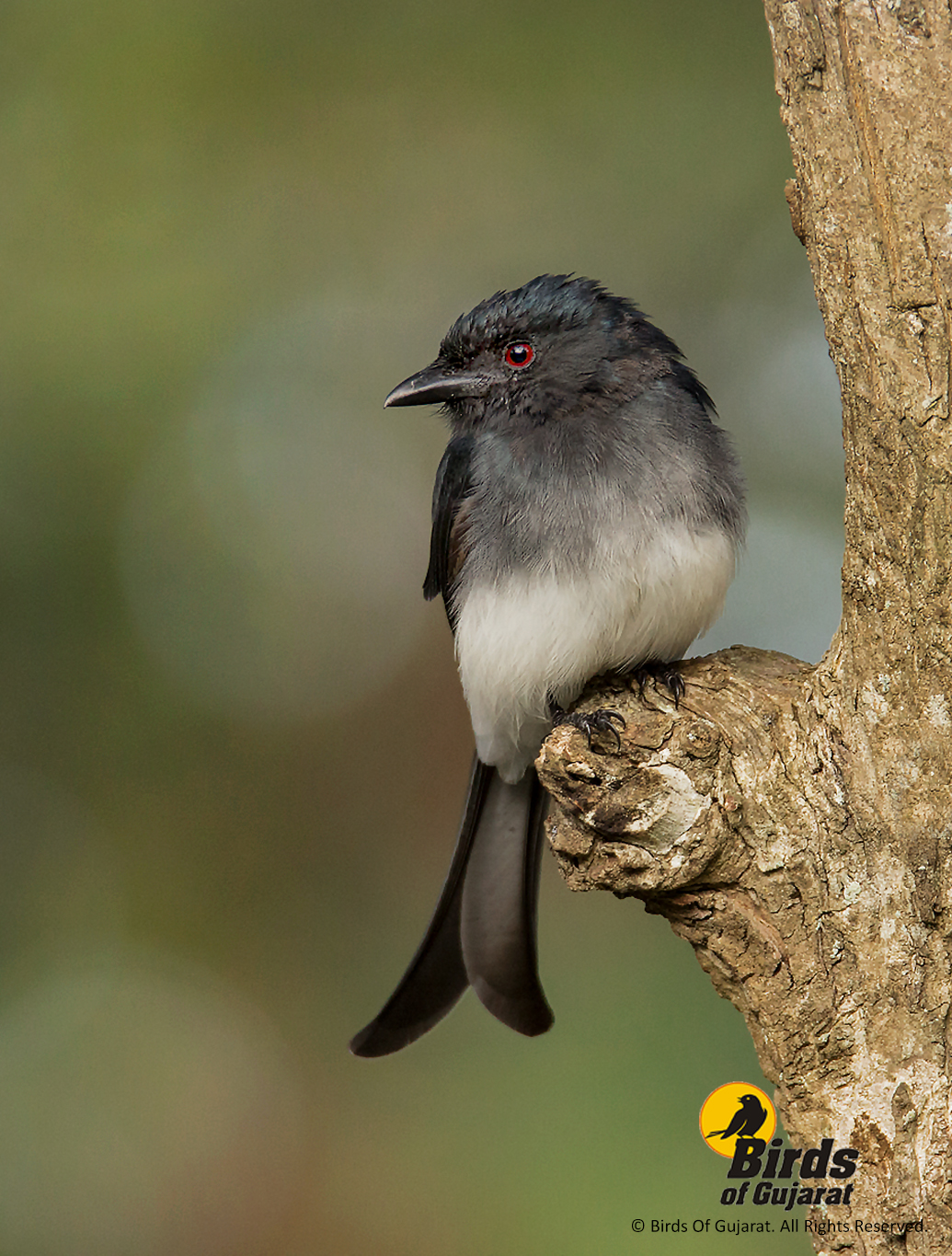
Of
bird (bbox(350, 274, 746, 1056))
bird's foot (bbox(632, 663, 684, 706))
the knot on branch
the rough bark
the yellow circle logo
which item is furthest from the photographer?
bird (bbox(350, 274, 746, 1056))

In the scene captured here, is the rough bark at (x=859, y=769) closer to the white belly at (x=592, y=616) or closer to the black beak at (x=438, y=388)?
the white belly at (x=592, y=616)

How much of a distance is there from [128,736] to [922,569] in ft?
11.2

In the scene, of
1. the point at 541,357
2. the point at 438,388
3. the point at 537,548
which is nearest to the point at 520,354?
the point at 541,357

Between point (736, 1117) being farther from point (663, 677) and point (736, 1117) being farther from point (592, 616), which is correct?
point (592, 616)

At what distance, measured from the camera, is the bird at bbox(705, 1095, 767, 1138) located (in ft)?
7.31

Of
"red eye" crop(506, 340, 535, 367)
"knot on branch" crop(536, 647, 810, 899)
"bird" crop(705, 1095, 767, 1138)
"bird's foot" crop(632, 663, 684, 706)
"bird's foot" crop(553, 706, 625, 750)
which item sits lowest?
"bird" crop(705, 1095, 767, 1138)

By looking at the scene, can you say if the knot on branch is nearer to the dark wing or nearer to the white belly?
the white belly

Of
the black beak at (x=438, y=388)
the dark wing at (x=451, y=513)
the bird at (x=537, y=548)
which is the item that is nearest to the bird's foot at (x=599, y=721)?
the bird at (x=537, y=548)

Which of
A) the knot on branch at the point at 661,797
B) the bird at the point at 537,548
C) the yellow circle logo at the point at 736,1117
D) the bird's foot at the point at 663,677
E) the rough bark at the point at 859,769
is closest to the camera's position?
the rough bark at the point at 859,769

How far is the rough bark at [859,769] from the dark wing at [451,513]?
91 cm

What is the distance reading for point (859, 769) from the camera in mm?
2098

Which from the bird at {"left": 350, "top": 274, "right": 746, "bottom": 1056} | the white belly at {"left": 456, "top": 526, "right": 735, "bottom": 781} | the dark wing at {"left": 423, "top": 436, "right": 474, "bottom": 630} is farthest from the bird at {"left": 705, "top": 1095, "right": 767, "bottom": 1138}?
the dark wing at {"left": 423, "top": 436, "right": 474, "bottom": 630}

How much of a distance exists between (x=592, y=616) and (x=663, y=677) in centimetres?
21

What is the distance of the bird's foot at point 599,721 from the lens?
211 cm
